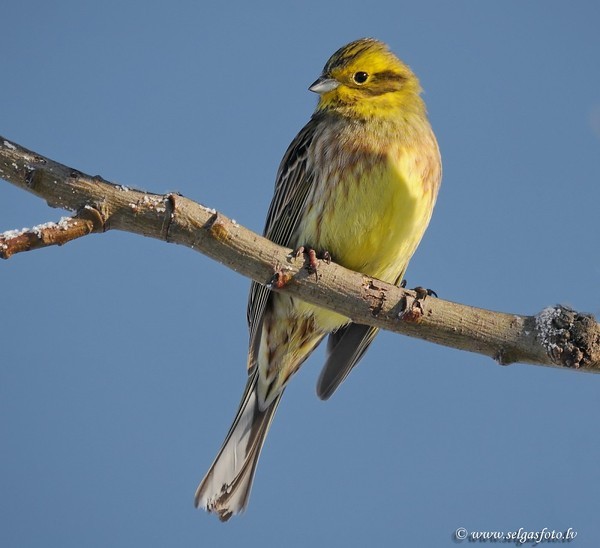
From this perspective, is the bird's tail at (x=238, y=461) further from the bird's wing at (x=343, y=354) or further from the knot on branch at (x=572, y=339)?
the knot on branch at (x=572, y=339)

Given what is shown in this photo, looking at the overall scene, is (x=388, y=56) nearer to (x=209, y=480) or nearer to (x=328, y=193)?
(x=328, y=193)

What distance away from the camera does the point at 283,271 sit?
3.39m

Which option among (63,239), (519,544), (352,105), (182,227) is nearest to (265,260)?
(182,227)

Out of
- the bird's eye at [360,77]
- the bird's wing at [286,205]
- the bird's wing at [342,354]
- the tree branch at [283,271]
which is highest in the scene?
the bird's eye at [360,77]

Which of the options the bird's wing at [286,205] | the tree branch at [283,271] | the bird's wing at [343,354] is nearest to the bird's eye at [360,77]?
the bird's wing at [286,205]

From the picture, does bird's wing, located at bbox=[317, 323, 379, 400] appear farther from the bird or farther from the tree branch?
the tree branch

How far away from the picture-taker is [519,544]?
404 centimetres

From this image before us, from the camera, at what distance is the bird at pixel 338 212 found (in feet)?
13.9

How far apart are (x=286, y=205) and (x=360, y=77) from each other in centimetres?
93

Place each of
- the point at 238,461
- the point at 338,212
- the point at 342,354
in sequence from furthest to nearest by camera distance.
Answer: the point at 342,354, the point at 238,461, the point at 338,212

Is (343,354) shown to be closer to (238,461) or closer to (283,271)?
(238,461)

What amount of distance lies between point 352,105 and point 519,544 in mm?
2537

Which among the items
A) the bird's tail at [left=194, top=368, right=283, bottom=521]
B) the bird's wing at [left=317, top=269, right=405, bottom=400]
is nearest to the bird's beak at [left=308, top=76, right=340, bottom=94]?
the bird's wing at [left=317, top=269, right=405, bottom=400]

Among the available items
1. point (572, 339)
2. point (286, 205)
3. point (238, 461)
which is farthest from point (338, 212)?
point (238, 461)
